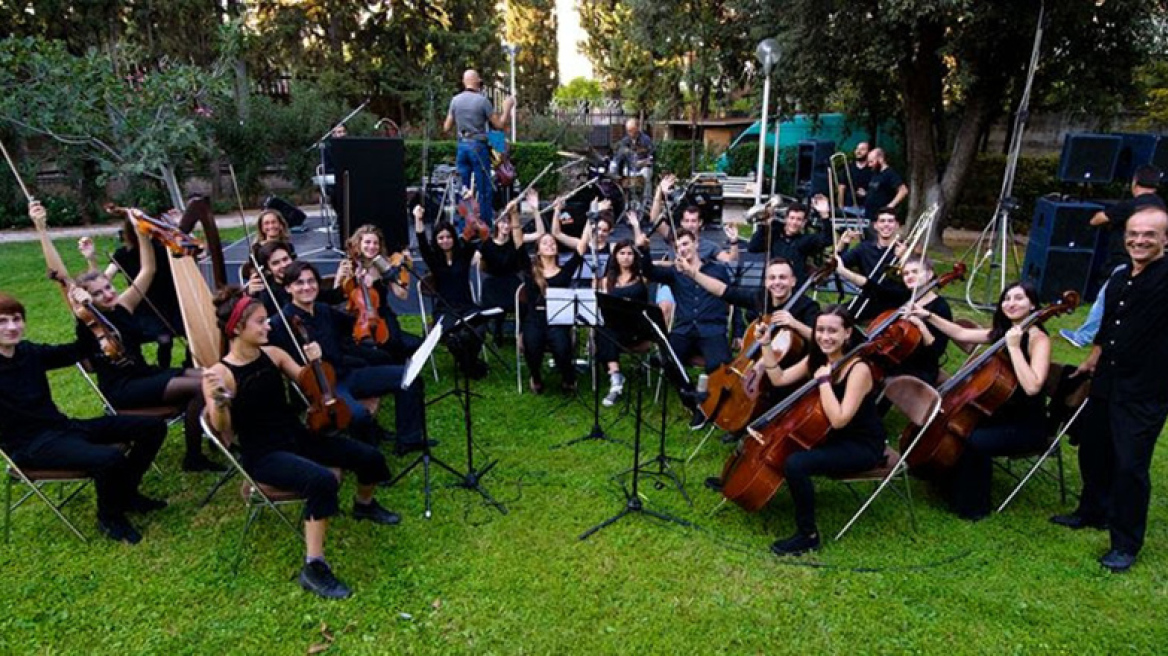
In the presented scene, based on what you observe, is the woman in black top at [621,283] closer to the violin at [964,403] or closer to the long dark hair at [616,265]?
the long dark hair at [616,265]

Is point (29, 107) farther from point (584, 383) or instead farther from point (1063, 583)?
point (1063, 583)

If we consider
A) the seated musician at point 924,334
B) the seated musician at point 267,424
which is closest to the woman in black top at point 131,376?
the seated musician at point 267,424

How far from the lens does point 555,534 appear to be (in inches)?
152

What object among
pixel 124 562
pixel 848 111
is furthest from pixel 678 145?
pixel 124 562

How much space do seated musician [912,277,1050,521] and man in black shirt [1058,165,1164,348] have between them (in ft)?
6.56

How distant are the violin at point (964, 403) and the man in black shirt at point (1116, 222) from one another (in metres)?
2.22

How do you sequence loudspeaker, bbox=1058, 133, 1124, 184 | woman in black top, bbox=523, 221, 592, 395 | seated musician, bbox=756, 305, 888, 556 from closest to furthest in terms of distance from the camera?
seated musician, bbox=756, 305, 888, 556 < woman in black top, bbox=523, 221, 592, 395 < loudspeaker, bbox=1058, 133, 1124, 184

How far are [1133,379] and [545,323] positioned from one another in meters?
3.83

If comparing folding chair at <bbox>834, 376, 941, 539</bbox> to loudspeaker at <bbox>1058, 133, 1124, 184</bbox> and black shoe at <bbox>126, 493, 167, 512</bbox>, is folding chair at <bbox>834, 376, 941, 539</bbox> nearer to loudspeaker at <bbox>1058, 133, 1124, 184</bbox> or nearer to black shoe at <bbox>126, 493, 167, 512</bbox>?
black shoe at <bbox>126, 493, 167, 512</bbox>

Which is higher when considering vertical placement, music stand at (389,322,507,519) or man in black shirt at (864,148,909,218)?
man in black shirt at (864,148,909,218)

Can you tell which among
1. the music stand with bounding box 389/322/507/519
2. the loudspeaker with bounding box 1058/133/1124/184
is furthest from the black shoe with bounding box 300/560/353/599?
the loudspeaker with bounding box 1058/133/1124/184

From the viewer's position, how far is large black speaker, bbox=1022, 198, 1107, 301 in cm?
811

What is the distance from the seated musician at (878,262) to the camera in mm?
5090

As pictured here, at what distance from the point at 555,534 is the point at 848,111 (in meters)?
11.2
